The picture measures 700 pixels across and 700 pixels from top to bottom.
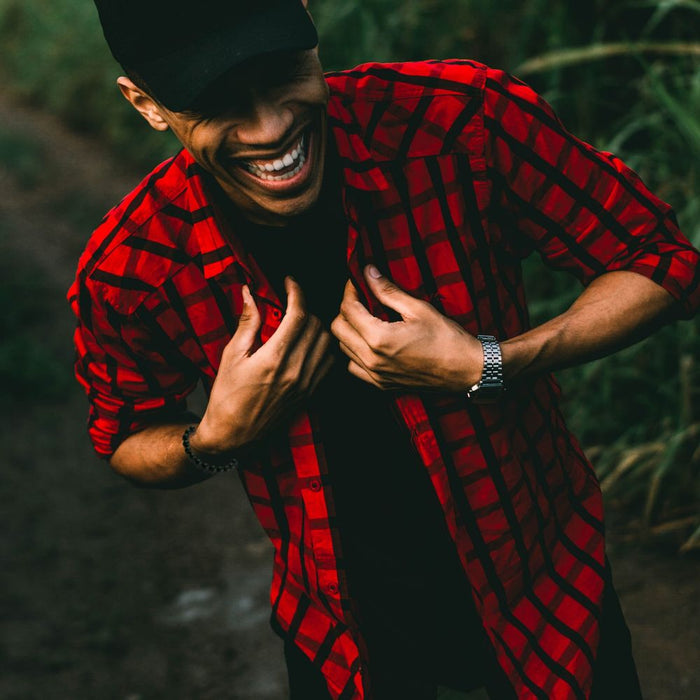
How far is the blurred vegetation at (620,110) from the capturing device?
2953mm

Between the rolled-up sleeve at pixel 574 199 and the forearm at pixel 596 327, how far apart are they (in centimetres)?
3

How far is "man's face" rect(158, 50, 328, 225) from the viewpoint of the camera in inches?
47.2

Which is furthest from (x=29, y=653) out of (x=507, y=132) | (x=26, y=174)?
(x=26, y=174)

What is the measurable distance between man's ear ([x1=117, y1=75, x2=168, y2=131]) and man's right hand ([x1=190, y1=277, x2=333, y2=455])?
0.31 meters

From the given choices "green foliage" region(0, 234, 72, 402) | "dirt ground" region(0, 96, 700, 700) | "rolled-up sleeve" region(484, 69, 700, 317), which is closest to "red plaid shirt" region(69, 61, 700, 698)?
"rolled-up sleeve" region(484, 69, 700, 317)

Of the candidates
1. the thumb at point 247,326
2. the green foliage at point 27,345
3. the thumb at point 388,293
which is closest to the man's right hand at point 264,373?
the thumb at point 247,326

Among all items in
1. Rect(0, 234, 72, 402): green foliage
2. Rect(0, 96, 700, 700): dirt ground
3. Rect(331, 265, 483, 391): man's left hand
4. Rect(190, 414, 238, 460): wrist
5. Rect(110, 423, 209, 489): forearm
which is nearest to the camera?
Rect(331, 265, 483, 391): man's left hand

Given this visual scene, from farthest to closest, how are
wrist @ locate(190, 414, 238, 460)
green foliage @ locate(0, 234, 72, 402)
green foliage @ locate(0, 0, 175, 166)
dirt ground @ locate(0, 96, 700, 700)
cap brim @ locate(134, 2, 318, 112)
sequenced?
green foliage @ locate(0, 0, 175, 166), green foliage @ locate(0, 234, 72, 402), dirt ground @ locate(0, 96, 700, 700), wrist @ locate(190, 414, 238, 460), cap brim @ locate(134, 2, 318, 112)

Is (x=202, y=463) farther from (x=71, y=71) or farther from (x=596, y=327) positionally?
(x=71, y=71)

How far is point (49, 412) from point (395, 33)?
2.93 m

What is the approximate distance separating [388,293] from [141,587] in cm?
270

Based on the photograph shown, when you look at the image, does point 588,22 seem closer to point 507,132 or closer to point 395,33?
point 395,33

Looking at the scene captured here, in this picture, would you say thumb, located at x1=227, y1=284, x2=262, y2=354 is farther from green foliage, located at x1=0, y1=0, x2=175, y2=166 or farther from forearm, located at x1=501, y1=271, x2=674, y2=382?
green foliage, located at x1=0, y1=0, x2=175, y2=166

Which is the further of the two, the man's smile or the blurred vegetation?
the blurred vegetation
